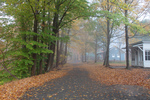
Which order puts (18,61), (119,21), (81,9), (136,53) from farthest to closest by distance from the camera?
(136,53), (81,9), (119,21), (18,61)

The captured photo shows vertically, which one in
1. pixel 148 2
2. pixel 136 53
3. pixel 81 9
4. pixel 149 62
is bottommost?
pixel 149 62

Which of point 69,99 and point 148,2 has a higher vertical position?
point 148,2

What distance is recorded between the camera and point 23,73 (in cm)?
1007

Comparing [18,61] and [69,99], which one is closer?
[69,99]

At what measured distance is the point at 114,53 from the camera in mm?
42875

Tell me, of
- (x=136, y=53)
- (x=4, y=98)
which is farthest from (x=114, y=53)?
(x=4, y=98)

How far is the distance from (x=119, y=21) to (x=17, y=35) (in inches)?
330

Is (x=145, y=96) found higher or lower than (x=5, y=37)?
lower

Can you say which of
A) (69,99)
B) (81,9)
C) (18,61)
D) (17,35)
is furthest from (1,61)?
(81,9)

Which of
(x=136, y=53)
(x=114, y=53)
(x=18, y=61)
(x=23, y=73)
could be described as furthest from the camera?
(x=114, y=53)

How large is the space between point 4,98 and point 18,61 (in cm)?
415

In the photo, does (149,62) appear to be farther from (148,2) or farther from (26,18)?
(26,18)

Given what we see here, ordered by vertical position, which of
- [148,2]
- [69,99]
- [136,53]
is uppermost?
[148,2]

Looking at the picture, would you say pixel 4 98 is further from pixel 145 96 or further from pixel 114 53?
pixel 114 53
